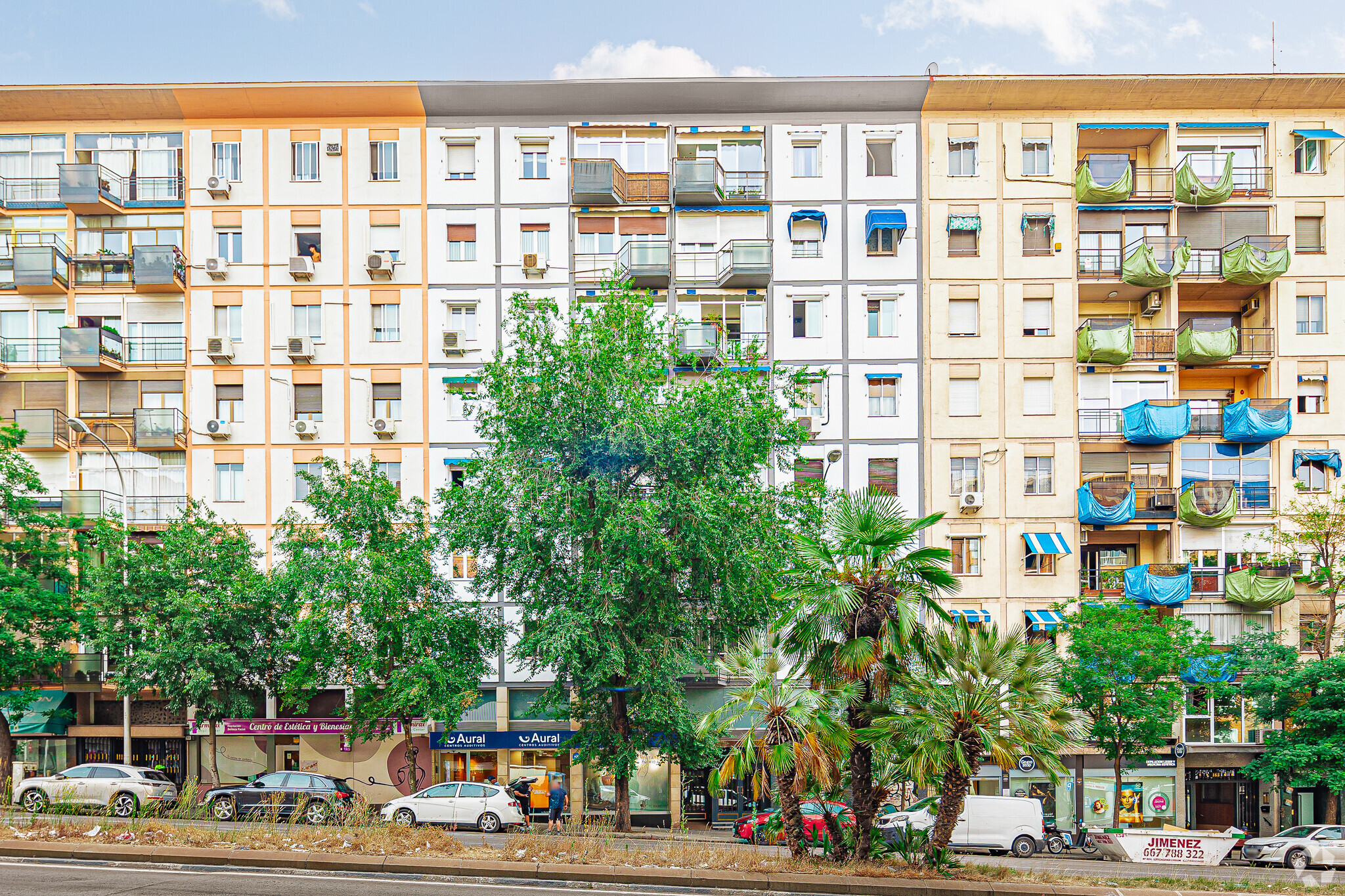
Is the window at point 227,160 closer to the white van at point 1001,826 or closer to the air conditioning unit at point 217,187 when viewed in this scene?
the air conditioning unit at point 217,187

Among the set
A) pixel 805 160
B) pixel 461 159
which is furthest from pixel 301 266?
pixel 805 160

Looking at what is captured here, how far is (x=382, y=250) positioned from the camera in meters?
36.6

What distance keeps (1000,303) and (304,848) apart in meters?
29.6

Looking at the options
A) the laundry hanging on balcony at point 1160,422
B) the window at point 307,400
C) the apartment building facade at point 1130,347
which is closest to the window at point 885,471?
the apartment building facade at point 1130,347

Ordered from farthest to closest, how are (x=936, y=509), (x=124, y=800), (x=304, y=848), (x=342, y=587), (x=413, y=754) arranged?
(x=936, y=509)
(x=413, y=754)
(x=342, y=587)
(x=124, y=800)
(x=304, y=848)

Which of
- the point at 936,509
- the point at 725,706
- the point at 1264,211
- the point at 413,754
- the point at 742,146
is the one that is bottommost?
the point at 413,754

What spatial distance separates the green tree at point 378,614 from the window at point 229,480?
8072mm

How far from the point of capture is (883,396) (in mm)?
35906

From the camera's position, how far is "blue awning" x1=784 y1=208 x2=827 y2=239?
35969mm

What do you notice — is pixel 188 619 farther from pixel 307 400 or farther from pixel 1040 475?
pixel 1040 475

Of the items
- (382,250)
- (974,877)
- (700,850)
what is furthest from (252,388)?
(974,877)

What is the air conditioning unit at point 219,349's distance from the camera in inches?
1404

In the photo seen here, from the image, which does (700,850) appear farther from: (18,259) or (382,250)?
(18,259)

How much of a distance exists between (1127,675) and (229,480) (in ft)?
104
